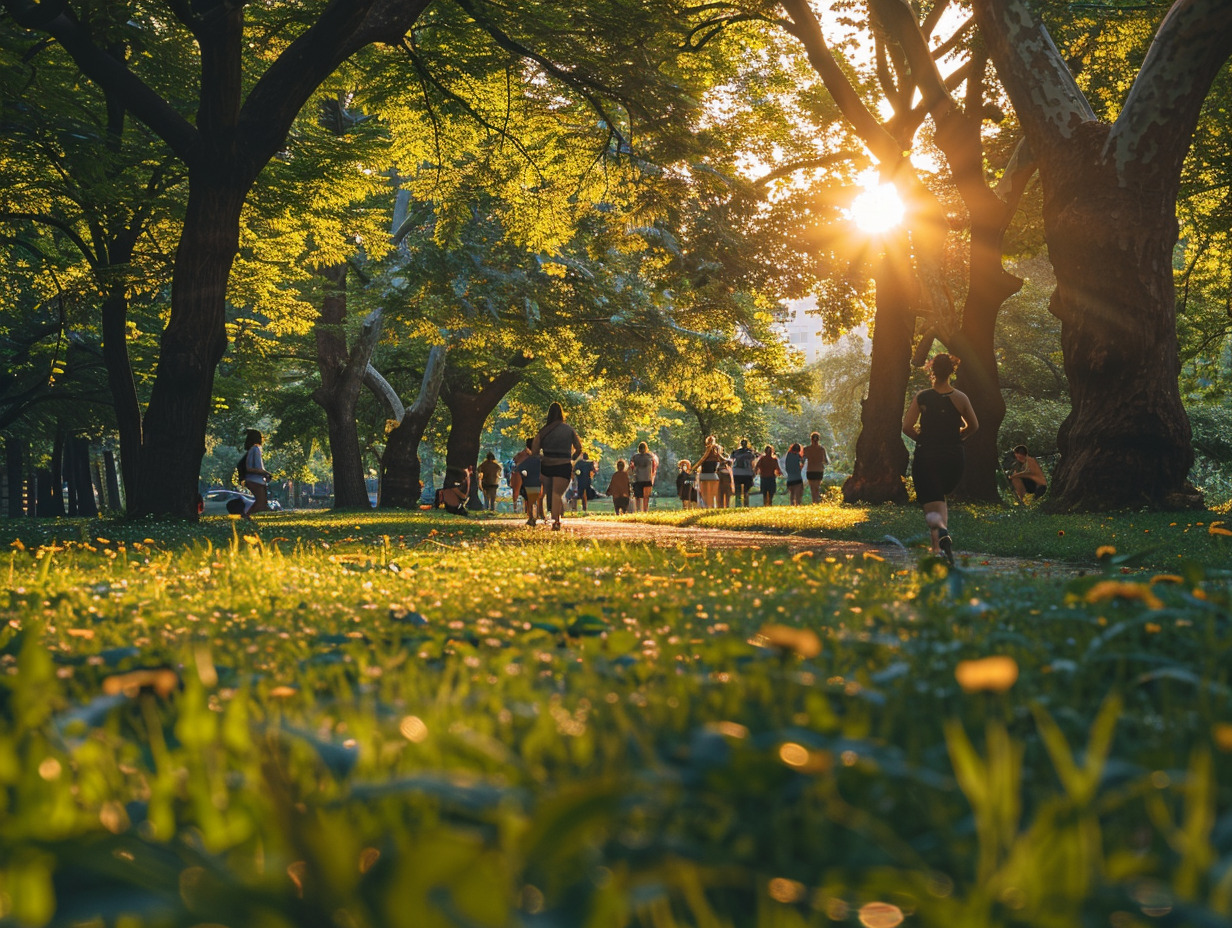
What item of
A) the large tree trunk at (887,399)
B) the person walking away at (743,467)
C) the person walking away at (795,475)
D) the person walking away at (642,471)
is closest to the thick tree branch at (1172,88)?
the large tree trunk at (887,399)

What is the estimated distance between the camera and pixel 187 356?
14.8 meters

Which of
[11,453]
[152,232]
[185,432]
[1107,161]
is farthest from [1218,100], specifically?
[11,453]

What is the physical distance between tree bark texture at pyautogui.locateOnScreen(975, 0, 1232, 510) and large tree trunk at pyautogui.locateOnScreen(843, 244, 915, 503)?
833 centimetres

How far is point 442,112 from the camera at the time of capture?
56.9 feet

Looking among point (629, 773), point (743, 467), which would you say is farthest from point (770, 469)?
point (629, 773)

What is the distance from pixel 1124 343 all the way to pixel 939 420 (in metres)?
5.58

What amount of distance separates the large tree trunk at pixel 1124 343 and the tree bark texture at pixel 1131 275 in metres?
0.01

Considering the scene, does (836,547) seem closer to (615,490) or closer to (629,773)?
(629,773)

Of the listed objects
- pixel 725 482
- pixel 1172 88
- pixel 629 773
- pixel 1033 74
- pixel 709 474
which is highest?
pixel 1033 74

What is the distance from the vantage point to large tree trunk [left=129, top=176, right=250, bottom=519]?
47.9ft

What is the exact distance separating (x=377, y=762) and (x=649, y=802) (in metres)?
0.66

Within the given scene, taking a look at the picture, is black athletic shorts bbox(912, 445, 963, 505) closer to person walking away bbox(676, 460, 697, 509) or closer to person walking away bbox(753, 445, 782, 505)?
person walking away bbox(753, 445, 782, 505)

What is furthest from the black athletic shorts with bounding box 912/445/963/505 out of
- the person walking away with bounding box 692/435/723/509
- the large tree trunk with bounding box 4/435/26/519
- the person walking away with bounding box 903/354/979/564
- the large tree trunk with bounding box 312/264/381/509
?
the large tree trunk with bounding box 4/435/26/519

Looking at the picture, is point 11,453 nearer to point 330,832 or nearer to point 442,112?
point 442,112
